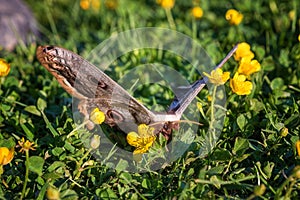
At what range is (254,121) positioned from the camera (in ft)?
7.00

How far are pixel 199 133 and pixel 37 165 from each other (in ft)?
2.32

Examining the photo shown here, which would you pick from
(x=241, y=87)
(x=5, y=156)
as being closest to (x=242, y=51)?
(x=241, y=87)

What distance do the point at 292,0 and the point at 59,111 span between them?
1861 mm

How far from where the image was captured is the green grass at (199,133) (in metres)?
1.83

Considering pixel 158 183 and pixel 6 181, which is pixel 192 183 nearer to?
pixel 158 183

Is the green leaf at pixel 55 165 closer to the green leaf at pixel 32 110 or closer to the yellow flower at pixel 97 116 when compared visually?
the yellow flower at pixel 97 116

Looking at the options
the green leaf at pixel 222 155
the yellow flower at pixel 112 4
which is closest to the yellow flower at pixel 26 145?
the green leaf at pixel 222 155

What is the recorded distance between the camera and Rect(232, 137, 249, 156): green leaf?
192 cm

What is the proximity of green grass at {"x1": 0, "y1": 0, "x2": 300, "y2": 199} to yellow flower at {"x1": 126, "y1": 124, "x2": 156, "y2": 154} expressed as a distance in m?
0.11

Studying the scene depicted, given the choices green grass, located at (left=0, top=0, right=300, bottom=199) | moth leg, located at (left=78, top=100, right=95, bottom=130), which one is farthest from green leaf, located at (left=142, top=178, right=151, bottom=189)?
moth leg, located at (left=78, top=100, right=95, bottom=130)

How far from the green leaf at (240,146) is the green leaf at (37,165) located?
29.7 inches

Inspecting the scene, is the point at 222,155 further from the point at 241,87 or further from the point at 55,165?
the point at 55,165

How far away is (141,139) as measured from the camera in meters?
1.87

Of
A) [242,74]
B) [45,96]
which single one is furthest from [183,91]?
[45,96]
